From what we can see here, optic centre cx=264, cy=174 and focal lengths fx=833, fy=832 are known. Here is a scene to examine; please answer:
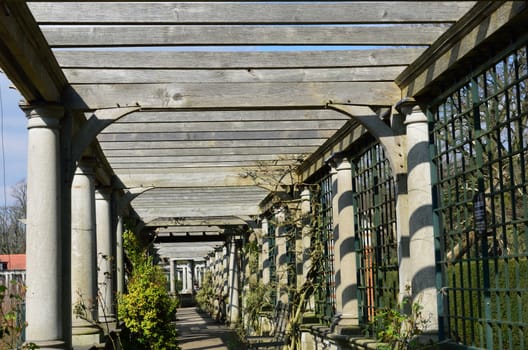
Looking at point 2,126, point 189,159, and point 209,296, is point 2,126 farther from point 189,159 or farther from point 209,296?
point 209,296

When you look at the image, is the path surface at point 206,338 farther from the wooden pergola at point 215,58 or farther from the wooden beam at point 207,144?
the wooden pergola at point 215,58

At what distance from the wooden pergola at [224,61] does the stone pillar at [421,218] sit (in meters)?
0.26

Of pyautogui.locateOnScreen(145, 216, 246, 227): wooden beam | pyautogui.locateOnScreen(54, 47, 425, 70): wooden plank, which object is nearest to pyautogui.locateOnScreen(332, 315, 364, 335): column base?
pyautogui.locateOnScreen(54, 47, 425, 70): wooden plank

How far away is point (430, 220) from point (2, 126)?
4.06 metres

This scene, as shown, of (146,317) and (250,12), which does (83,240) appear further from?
(250,12)

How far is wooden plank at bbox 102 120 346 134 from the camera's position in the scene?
11.3 m

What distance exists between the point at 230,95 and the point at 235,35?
3.86 ft

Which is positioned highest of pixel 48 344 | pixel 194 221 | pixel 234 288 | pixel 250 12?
pixel 250 12

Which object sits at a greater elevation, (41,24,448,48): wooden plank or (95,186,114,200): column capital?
(41,24,448,48): wooden plank

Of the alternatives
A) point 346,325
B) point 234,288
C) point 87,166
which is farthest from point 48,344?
point 234,288

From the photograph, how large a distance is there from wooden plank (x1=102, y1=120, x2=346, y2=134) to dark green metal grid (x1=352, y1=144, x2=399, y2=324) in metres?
0.70

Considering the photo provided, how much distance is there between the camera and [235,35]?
24.7 ft

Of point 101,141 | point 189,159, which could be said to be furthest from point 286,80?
point 189,159

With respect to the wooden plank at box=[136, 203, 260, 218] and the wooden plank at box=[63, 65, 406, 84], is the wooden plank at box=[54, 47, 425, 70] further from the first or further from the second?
the wooden plank at box=[136, 203, 260, 218]
